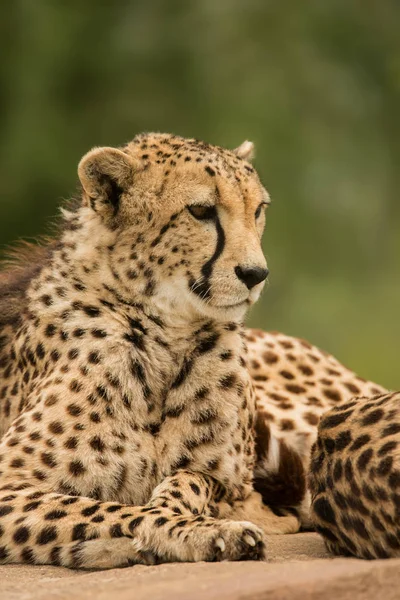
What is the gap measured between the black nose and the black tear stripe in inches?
2.7

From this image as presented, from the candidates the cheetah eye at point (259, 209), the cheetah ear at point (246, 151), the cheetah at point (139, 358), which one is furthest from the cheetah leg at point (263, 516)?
the cheetah ear at point (246, 151)

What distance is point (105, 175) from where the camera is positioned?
318 centimetres

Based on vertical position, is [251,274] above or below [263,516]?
above

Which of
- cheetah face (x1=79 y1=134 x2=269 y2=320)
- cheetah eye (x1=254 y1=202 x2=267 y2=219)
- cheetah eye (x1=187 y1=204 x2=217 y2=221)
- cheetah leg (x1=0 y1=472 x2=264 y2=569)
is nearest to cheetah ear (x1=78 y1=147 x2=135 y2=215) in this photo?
cheetah face (x1=79 y1=134 x2=269 y2=320)

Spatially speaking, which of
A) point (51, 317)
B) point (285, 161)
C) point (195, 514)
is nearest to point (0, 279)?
point (51, 317)

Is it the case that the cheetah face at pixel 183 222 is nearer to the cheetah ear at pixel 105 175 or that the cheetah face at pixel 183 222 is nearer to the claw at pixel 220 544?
the cheetah ear at pixel 105 175

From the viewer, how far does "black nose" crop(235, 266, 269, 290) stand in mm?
2953

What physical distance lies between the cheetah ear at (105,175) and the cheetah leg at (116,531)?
2.39 feet

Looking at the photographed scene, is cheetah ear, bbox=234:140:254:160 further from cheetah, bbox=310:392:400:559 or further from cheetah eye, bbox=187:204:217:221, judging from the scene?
cheetah, bbox=310:392:400:559

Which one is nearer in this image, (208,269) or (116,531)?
(116,531)

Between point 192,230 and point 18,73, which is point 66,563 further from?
point 18,73

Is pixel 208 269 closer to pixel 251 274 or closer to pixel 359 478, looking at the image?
pixel 251 274

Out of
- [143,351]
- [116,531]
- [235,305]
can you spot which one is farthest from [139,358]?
[116,531]

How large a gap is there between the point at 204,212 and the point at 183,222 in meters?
0.06
